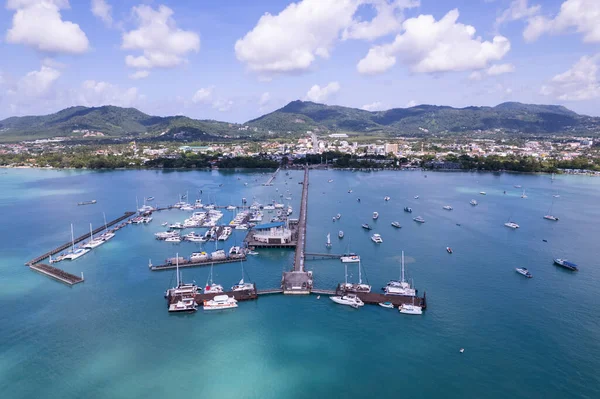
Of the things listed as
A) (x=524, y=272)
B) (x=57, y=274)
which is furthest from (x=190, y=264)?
(x=524, y=272)

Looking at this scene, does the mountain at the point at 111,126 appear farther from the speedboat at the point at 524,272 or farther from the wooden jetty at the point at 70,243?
→ the speedboat at the point at 524,272

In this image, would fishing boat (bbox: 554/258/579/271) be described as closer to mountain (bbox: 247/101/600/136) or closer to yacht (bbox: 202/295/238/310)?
yacht (bbox: 202/295/238/310)

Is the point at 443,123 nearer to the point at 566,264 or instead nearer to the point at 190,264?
the point at 566,264

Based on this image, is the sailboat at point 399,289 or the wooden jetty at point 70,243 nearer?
the sailboat at point 399,289

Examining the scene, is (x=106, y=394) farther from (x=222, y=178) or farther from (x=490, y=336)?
(x=222, y=178)

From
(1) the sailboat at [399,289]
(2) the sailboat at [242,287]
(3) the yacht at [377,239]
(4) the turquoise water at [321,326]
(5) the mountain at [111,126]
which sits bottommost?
(4) the turquoise water at [321,326]

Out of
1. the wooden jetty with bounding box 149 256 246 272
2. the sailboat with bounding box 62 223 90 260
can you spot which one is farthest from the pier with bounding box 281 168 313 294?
the sailboat with bounding box 62 223 90 260

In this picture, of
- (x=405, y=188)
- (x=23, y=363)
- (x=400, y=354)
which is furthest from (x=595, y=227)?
(x=23, y=363)

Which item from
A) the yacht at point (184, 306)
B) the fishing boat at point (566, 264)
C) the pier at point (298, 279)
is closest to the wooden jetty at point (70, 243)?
the yacht at point (184, 306)
